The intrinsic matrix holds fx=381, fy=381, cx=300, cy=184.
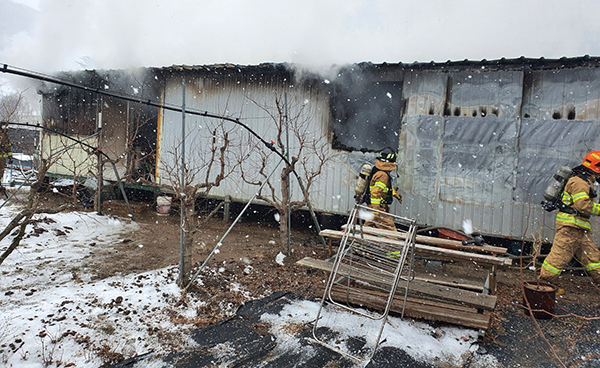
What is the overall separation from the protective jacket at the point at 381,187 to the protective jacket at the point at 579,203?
2904mm

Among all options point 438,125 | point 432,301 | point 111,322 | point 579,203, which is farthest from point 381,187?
point 111,322

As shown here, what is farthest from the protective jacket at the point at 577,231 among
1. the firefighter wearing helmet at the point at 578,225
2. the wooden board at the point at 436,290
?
the wooden board at the point at 436,290

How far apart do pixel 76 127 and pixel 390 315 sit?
510 inches

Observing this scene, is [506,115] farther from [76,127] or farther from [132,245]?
[76,127]

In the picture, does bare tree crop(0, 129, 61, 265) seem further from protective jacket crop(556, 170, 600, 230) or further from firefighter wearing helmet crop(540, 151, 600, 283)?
protective jacket crop(556, 170, 600, 230)

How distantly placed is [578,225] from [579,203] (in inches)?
13.8

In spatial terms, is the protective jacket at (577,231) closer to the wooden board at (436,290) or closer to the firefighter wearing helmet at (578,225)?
the firefighter wearing helmet at (578,225)

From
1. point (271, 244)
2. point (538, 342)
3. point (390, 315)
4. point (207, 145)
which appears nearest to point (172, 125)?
point (207, 145)

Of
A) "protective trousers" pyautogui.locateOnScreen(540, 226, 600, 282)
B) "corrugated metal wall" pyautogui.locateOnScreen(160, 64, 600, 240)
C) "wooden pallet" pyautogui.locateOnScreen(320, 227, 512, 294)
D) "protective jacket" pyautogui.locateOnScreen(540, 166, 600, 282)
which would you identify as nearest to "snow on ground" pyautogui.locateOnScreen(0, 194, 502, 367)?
"wooden pallet" pyautogui.locateOnScreen(320, 227, 512, 294)

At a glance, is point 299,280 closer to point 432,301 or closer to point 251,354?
point 432,301

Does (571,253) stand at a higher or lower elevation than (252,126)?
lower

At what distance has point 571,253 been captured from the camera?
610cm

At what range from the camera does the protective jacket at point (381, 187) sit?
753 centimetres

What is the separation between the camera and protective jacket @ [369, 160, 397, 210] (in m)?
7.53
